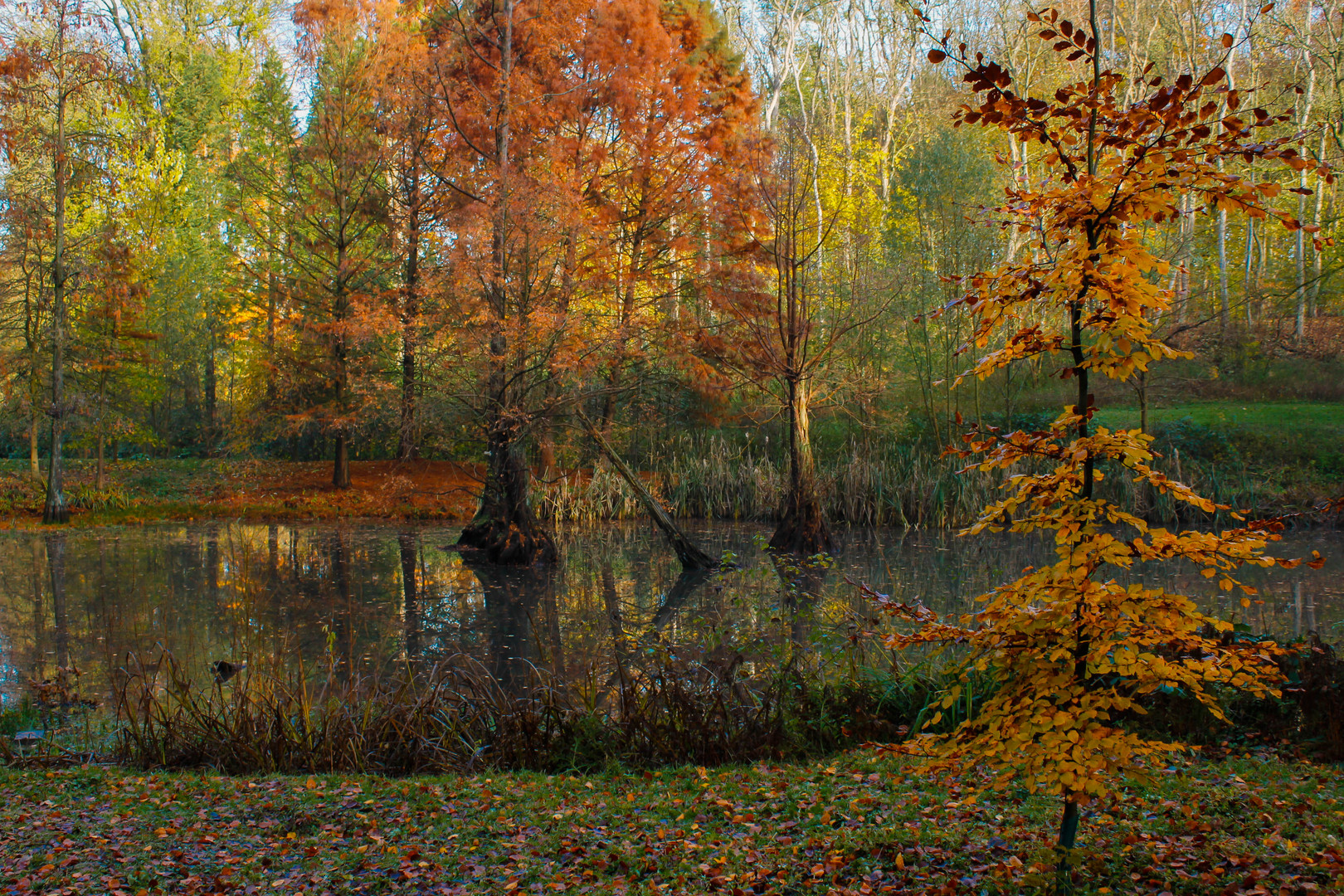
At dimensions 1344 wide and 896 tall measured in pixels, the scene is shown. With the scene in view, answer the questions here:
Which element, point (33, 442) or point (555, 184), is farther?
point (33, 442)

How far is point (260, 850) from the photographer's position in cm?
390

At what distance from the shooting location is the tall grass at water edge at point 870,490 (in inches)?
583

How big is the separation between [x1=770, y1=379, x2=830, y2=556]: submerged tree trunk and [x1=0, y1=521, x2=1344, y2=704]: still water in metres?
0.49

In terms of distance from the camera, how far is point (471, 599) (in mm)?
10445

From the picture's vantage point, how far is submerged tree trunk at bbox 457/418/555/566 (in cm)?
1256

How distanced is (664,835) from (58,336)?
16.4 meters

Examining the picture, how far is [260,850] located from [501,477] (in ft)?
29.5

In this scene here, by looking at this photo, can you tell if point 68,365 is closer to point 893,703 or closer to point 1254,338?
point 893,703

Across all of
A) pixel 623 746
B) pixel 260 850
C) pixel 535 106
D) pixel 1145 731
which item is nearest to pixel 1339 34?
pixel 535 106

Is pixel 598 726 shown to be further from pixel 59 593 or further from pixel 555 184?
pixel 555 184

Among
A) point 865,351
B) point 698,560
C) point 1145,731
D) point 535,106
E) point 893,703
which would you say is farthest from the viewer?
point 865,351

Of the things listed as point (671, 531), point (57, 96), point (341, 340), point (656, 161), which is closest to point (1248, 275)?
point (656, 161)

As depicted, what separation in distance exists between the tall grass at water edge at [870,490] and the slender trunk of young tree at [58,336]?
865cm

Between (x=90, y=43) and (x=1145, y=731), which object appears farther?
(x=90, y=43)
